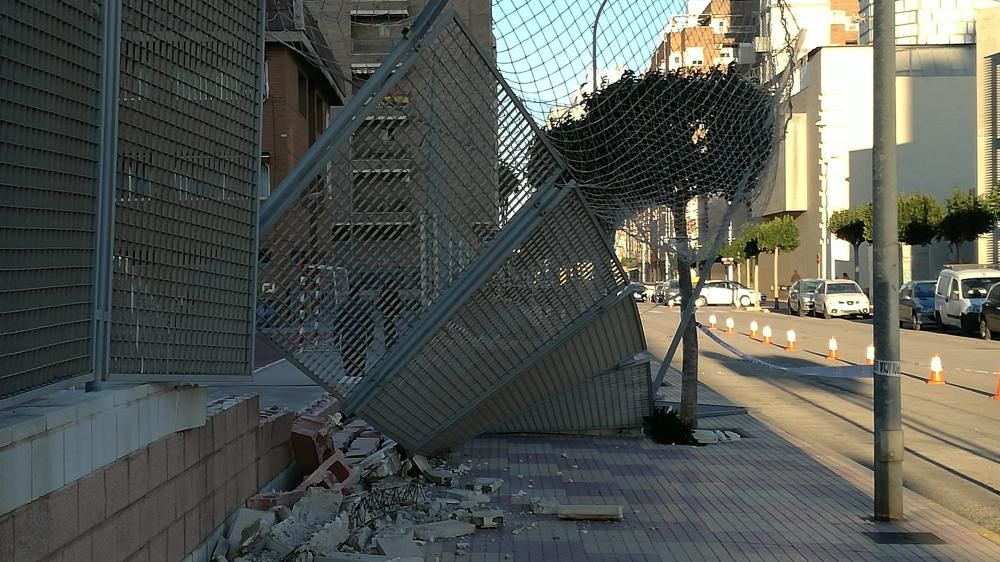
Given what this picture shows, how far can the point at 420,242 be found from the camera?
282 inches

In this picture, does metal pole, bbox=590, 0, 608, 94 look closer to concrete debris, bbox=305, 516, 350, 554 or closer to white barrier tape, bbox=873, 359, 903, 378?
white barrier tape, bbox=873, 359, 903, 378

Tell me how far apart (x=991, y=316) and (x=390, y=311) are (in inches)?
886

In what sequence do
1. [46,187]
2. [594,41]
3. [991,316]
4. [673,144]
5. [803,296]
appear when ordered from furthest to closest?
[803,296] < [991,316] < [673,144] < [594,41] < [46,187]

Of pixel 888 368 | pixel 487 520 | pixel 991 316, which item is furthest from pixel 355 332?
pixel 991 316

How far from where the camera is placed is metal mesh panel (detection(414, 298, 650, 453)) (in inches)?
313

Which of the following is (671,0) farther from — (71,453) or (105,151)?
(71,453)

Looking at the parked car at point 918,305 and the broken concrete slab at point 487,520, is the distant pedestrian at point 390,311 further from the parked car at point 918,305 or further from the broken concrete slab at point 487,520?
the parked car at point 918,305

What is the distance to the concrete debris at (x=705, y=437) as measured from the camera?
1044 centimetres

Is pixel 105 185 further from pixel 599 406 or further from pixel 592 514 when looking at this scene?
pixel 599 406

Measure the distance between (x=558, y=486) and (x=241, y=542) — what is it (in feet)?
10.3

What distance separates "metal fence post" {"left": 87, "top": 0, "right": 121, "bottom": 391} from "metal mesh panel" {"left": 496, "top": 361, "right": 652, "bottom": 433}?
6616 mm

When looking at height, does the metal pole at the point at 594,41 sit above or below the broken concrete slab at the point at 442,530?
above

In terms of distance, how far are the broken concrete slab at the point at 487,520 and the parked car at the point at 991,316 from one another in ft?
72.4

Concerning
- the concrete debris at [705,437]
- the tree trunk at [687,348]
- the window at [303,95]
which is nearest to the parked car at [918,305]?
the window at [303,95]
